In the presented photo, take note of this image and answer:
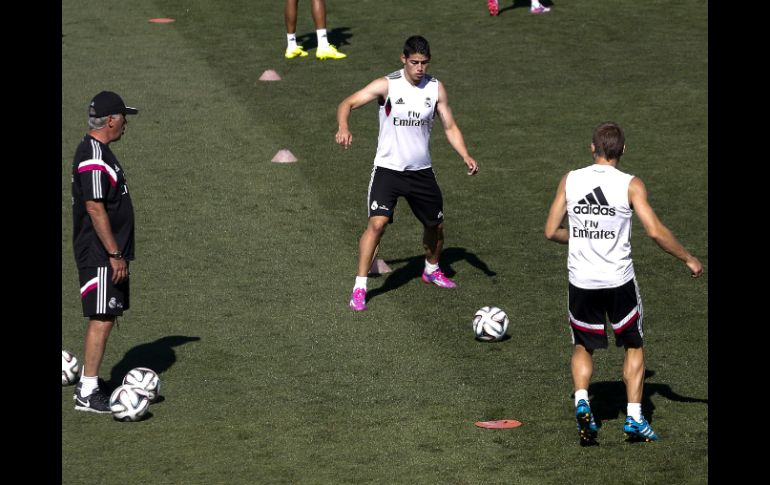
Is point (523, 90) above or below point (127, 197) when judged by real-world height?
below

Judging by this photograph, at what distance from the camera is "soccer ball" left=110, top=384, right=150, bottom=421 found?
10.0m

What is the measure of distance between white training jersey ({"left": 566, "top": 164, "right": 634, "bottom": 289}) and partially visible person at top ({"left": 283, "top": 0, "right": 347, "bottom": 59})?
1146cm

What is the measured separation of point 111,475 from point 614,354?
4579mm

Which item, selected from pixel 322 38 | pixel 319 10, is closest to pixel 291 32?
pixel 322 38

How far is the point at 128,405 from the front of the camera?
10.1m

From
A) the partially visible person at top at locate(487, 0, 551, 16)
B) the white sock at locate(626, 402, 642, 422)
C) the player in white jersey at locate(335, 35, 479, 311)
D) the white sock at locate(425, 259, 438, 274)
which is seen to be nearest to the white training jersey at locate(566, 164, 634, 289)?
the white sock at locate(626, 402, 642, 422)

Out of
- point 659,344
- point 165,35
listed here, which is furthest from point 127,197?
point 165,35

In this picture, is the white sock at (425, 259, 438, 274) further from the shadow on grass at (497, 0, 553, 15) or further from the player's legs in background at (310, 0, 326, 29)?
the shadow on grass at (497, 0, 553, 15)

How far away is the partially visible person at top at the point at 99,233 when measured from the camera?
10047mm

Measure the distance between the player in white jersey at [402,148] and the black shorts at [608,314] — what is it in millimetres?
3142

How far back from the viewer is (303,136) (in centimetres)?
1781

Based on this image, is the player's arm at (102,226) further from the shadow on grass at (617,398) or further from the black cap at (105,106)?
the shadow on grass at (617,398)

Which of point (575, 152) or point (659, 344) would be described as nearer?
point (659, 344)

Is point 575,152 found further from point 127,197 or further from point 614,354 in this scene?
point 127,197
